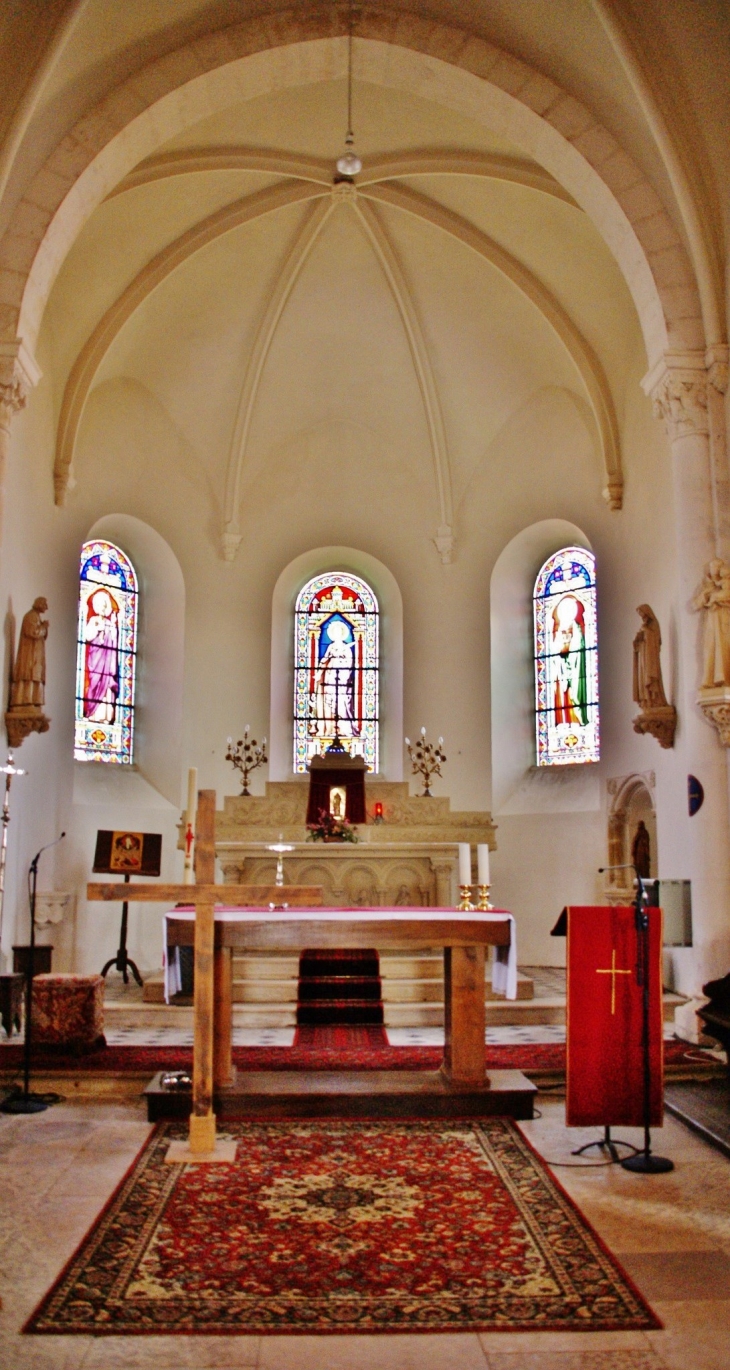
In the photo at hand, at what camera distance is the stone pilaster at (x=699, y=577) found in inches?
356

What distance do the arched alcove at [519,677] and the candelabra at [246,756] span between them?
3035 mm

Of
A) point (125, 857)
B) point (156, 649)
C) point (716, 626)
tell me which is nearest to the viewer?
point (716, 626)

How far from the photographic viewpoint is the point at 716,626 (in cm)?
909

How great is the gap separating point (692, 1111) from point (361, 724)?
28.7ft

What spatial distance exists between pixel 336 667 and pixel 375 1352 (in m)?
11.9

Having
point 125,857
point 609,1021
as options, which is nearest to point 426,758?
point 125,857

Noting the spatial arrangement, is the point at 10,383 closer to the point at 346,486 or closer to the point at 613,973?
the point at 346,486

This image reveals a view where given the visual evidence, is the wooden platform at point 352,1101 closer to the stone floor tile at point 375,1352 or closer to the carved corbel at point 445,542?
the stone floor tile at point 375,1352

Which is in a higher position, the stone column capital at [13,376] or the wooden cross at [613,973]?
the stone column capital at [13,376]

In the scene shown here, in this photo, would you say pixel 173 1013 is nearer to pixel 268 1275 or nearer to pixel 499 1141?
pixel 499 1141

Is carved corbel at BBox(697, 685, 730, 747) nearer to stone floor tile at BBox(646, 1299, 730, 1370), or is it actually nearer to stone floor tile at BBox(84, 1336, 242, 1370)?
stone floor tile at BBox(646, 1299, 730, 1370)

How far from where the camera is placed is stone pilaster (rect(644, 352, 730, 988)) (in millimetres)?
9039

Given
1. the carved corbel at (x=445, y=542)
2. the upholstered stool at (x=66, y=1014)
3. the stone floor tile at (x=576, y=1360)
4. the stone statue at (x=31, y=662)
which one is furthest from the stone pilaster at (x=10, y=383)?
the stone floor tile at (x=576, y=1360)

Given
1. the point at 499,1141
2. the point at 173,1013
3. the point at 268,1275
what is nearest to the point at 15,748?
the point at 173,1013
